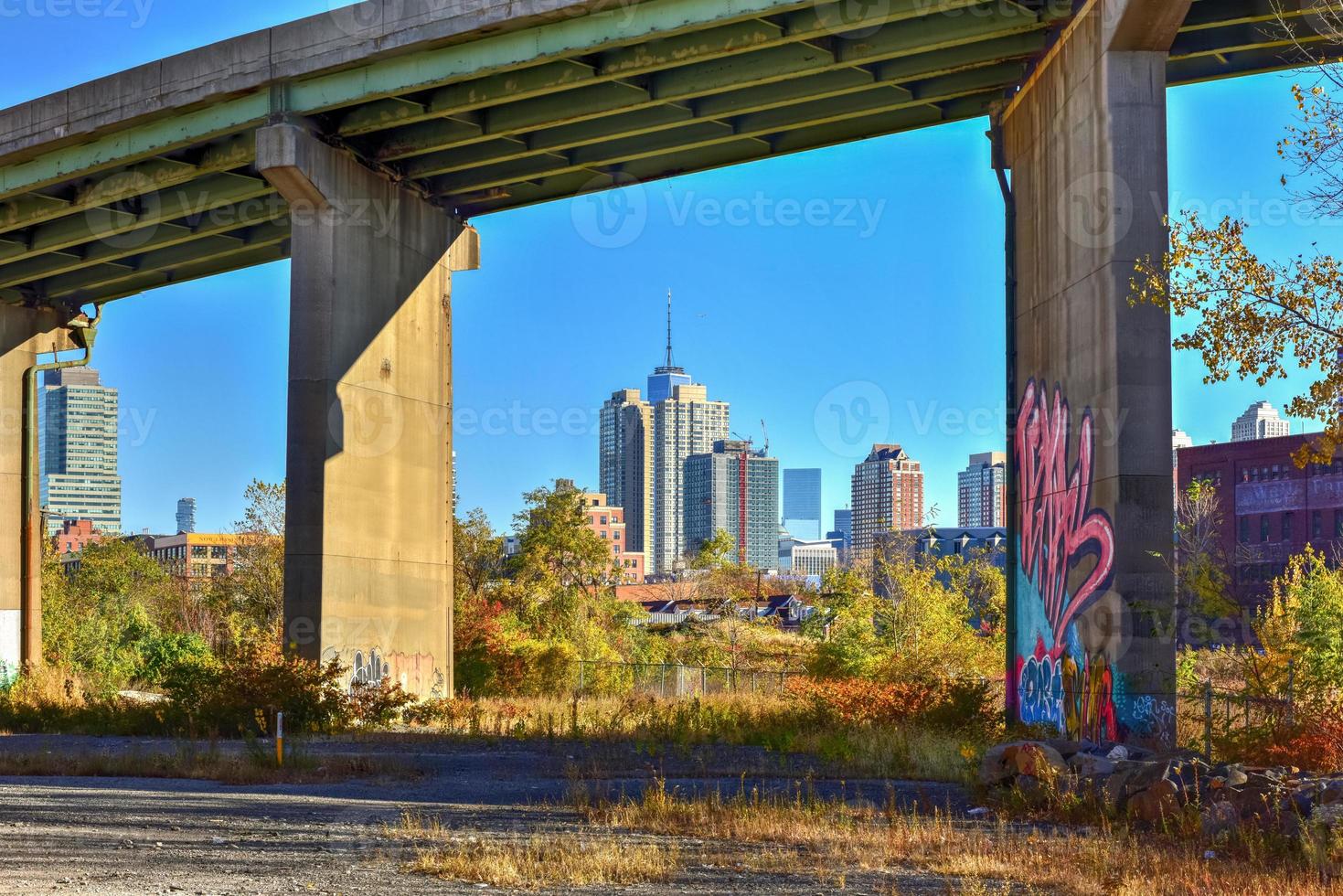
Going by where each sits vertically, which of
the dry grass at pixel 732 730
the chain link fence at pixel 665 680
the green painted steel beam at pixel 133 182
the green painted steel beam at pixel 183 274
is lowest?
the chain link fence at pixel 665 680

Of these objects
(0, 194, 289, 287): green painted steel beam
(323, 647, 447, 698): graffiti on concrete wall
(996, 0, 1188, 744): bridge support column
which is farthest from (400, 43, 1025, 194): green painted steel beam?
(323, 647, 447, 698): graffiti on concrete wall

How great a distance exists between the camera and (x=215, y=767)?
17.3 metres

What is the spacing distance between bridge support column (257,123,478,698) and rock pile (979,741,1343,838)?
12.9 m

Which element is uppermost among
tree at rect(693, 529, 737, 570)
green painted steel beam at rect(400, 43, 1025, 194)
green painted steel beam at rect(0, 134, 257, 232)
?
green painted steel beam at rect(400, 43, 1025, 194)

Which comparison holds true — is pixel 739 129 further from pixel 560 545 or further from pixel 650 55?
pixel 560 545

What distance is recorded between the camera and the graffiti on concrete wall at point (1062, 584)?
16.7 meters

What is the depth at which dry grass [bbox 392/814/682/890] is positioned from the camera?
10.1m

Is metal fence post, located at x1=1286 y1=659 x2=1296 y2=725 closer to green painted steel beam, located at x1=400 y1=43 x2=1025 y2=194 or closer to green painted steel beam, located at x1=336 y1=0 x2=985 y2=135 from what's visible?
green painted steel beam, located at x1=336 y1=0 x2=985 y2=135

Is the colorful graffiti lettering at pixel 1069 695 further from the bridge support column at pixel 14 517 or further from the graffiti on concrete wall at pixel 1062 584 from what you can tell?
the bridge support column at pixel 14 517

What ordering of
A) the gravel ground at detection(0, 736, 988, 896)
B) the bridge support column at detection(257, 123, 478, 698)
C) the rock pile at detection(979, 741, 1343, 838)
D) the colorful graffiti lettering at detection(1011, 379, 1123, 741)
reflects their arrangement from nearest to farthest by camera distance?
the gravel ground at detection(0, 736, 988, 896), the rock pile at detection(979, 741, 1343, 838), the colorful graffiti lettering at detection(1011, 379, 1123, 741), the bridge support column at detection(257, 123, 478, 698)

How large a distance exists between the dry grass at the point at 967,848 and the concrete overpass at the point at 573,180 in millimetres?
4886
